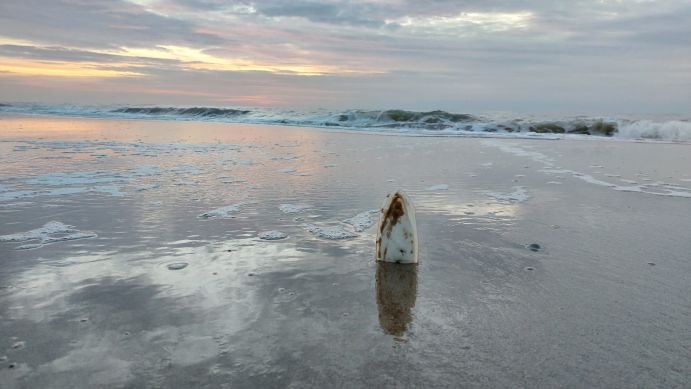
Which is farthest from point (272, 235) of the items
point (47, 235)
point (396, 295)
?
point (47, 235)

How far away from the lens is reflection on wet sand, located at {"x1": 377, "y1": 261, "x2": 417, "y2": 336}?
2.39 meters

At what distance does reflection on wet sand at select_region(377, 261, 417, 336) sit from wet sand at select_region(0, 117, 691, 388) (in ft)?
0.05

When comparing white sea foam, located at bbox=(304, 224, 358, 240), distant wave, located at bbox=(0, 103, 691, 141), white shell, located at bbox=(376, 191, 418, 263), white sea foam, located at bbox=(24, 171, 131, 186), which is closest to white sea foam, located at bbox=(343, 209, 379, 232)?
white sea foam, located at bbox=(304, 224, 358, 240)

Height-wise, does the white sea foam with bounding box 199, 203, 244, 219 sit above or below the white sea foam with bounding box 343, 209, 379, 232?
below

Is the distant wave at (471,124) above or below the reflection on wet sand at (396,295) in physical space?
above

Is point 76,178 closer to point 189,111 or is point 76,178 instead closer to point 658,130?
point 658,130

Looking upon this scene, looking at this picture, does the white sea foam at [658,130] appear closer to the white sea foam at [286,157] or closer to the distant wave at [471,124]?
the distant wave at [471,124]

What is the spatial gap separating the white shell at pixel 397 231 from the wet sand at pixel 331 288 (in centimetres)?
9

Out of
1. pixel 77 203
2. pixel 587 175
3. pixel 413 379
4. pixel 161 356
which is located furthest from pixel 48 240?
pixel 587 175

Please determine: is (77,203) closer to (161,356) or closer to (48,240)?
(48,240)

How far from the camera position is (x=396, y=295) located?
2742 mm

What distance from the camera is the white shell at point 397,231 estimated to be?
3.20 meters

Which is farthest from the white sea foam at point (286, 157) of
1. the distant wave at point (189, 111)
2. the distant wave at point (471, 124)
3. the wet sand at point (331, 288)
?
the distant wave at point (189, 111)

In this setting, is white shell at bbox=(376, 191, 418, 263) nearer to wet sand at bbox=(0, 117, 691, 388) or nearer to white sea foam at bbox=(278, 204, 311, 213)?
wet sand at bbox=(0, 117, 691, 388)
